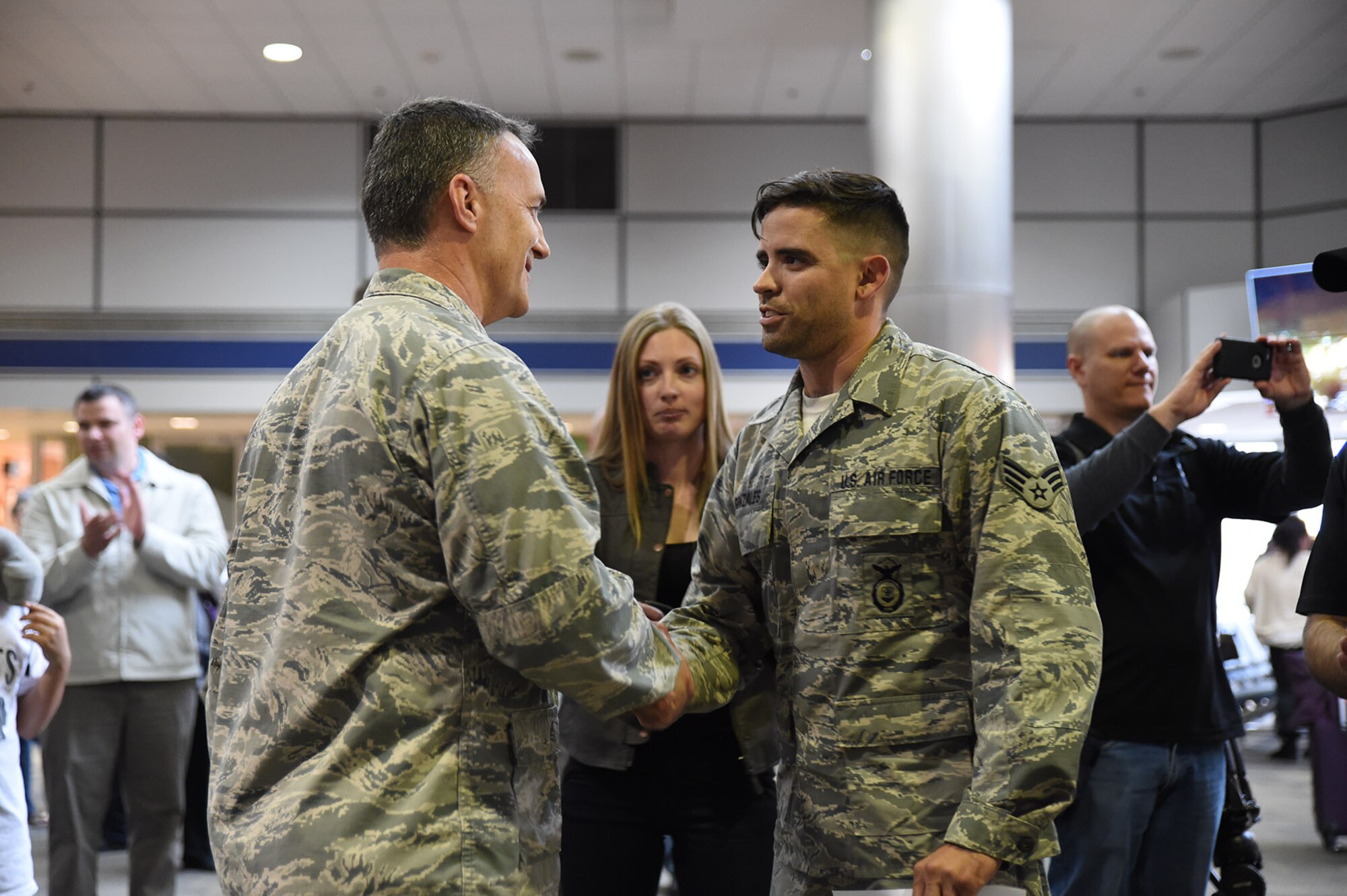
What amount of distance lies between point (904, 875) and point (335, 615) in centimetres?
86

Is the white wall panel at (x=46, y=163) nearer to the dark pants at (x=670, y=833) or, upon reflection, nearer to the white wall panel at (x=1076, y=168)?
the white wall panel at (x=1076, y=168)

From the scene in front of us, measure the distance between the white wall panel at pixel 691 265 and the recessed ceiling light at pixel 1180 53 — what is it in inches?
Result: 123

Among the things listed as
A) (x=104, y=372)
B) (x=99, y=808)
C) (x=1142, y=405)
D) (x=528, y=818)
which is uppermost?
(x=104, y=372)

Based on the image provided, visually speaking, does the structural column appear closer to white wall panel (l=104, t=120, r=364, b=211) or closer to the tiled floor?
the tiled floor

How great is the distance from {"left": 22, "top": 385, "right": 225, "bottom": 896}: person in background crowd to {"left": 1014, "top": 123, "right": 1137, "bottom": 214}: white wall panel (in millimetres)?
7184

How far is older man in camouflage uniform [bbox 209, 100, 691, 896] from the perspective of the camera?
1373 millimetres

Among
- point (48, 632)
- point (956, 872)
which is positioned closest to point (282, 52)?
point (48, 632)

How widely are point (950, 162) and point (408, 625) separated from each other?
4434 mm

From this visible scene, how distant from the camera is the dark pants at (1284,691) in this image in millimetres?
7184

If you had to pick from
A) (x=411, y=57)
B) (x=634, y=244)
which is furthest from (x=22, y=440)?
(x=634, y=244)

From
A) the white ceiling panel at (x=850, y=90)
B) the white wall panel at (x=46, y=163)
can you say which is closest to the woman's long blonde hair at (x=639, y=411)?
the white ceiling panel at (x=850, y=90)

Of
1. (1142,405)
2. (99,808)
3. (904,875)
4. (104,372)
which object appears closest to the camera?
(904,875)

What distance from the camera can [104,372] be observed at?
8922 millimetres

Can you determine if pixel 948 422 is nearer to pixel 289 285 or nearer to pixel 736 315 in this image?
pixel 736 315
